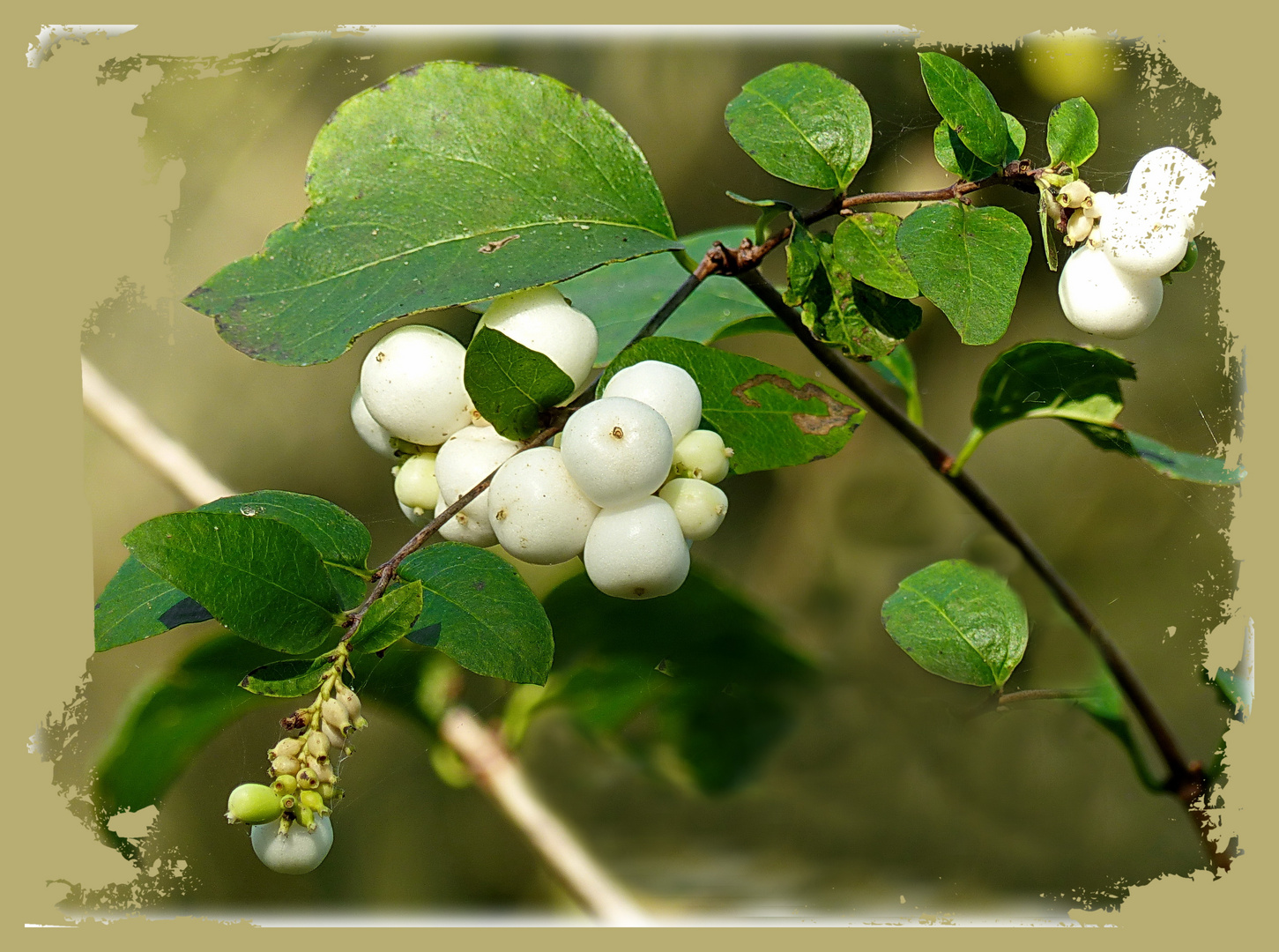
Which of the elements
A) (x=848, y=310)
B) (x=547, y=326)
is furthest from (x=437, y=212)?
(x=848, y=310)

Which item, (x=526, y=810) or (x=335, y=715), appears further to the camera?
(x=526, y=810)

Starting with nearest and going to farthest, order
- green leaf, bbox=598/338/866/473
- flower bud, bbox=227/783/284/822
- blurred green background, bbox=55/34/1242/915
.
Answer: flower bud, bbox=227/783/284/822 → green leaf, bbox=598/338/866/473 → blurred green background, bbox=55/34/1242/915

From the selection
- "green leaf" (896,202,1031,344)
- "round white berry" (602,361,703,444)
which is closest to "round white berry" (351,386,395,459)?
"round white berry" (602,361,703,444)

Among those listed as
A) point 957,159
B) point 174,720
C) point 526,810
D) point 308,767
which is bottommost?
point 526,810

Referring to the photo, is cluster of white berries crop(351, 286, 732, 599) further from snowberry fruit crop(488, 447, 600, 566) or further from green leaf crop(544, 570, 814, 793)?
green leaf crop(544, 570, 814, 793)

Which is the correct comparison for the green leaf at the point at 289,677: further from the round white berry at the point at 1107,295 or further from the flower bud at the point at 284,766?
the round white berry at the point at 1107,295

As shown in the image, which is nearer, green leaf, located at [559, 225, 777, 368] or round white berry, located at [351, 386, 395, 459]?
round white berry, located at [351, 386, 395, 459]

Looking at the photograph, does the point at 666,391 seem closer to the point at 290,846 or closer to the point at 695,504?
the point at 695,504
